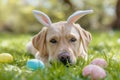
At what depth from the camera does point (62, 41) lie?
4.75 meters

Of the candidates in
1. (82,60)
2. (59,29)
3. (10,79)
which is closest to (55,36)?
(59,29)

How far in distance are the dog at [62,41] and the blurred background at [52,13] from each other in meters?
10.3

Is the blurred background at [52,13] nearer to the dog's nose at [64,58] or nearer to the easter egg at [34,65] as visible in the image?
the dog's nose at [64,58]

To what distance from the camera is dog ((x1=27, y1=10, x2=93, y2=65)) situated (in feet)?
15.2

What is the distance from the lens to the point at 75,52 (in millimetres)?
4848

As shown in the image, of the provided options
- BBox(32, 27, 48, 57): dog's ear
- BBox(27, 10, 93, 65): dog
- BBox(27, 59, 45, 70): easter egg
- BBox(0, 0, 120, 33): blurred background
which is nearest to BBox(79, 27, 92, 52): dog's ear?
BBox(27, 10, 93, 65): dog

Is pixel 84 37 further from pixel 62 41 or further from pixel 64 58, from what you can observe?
pixel 64 58

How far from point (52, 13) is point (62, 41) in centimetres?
1130

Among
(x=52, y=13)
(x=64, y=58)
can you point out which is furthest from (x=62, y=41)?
(x=52, y=13)

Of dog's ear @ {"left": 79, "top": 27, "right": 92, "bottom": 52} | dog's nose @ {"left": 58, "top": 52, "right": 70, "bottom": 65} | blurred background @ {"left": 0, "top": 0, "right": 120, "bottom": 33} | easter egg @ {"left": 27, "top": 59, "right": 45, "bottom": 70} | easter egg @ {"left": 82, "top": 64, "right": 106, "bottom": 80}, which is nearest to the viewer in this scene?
easter egg @ {"left": 82, "top": 64, "right": 106, "bottom": 80}

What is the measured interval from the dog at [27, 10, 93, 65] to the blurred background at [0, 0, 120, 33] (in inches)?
407

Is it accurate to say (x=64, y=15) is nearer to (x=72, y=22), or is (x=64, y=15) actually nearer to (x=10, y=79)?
(x=72, y=22)

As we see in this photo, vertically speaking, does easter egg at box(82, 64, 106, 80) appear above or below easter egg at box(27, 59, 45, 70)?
below

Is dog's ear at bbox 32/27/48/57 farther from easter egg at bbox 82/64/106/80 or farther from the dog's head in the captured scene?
easter egg at bbox 82/64/106/80
